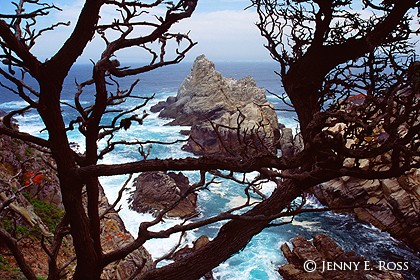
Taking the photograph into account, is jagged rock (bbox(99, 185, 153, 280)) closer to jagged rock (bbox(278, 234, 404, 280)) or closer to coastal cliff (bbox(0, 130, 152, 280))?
coastal cliff (bbox(0, 130, 152, 280))

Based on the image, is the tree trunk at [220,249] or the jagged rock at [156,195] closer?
the tree trunk at [220,249]

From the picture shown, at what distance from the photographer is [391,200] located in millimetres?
15648

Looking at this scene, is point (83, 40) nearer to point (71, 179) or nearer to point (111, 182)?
point (71, 179)

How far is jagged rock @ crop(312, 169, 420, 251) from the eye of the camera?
15.0 m

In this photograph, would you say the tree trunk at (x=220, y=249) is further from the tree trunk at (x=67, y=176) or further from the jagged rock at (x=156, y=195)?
the jagged rock at (x=156, y=195)

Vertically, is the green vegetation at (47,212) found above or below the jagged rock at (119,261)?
above

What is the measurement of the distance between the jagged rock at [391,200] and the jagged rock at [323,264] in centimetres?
228

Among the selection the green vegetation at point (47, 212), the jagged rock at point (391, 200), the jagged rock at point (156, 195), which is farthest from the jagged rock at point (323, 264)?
the green vegetation at point (47, 212)

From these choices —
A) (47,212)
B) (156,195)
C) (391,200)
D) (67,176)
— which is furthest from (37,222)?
(391,200)

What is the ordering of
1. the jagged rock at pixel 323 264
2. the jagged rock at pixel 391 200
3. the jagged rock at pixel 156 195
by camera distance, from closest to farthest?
the jagged rock at pixel 323 264 → the jagged rock at pixel 391 200 → the jagged rock at pixel 156 195

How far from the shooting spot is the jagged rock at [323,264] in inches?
451

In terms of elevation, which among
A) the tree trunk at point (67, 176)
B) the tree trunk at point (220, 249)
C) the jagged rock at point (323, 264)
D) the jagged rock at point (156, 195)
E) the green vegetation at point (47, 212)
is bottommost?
the jagged rock at point (323, 264)

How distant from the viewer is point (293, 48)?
3.75m

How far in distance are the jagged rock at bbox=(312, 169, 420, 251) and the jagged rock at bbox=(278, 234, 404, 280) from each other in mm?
2276
